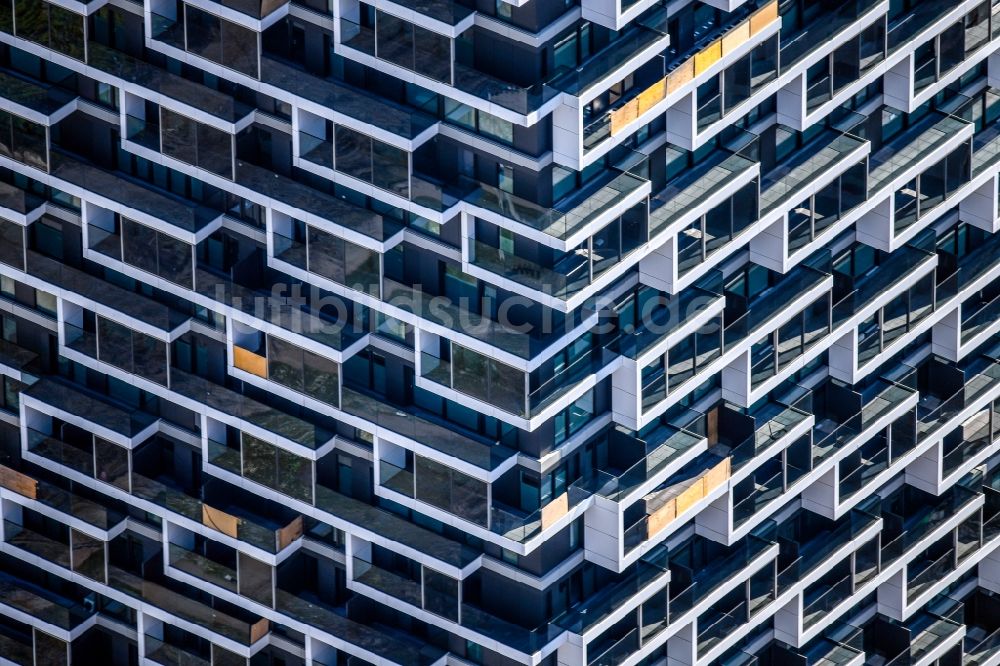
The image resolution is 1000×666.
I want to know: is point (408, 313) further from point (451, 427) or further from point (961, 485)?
point (961, 485)

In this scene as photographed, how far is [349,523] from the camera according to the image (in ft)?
419

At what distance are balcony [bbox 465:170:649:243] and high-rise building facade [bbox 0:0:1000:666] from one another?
12 cm

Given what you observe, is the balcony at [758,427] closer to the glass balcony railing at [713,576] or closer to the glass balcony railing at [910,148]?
the glass balcony railing at [713,576]

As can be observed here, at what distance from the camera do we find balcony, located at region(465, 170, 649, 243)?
118m

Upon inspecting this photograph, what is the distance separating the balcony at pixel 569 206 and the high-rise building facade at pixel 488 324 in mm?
116

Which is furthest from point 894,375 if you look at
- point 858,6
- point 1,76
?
point 1,76

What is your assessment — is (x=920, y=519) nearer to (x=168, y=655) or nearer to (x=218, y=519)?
(x=218, y=519)

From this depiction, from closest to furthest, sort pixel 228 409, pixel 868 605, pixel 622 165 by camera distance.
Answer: pixel 622 165 → pixel 228 409 → pixel 868 605

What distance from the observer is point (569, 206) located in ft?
391

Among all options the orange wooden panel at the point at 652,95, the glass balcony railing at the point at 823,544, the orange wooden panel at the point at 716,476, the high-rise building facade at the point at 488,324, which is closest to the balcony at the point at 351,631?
the high-rise building facade at the point at 488,324

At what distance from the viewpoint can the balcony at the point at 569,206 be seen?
118500 millimetres

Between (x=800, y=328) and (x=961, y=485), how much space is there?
14.4m

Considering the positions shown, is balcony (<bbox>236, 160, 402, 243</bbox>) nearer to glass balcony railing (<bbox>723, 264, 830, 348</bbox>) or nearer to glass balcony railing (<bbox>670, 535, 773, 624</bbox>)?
glass balcony railing (<bbox>723, 264, 830, 348</bbox>)

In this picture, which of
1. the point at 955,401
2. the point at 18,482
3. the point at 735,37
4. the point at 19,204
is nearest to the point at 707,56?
the point at 735,37
